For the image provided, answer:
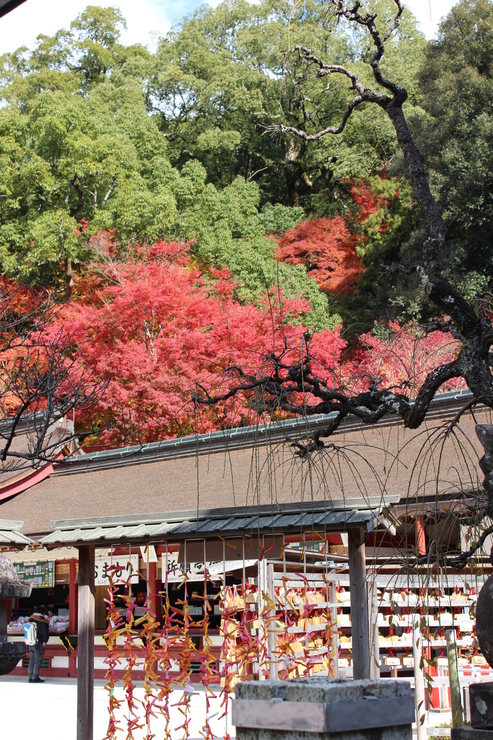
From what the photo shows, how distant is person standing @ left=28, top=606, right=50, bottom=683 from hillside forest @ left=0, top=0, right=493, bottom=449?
349 cm

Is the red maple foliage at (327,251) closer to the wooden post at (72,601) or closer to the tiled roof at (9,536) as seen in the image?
the wooden post at (72,601)

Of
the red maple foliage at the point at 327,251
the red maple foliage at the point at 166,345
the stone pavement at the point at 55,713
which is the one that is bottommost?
the stone pavement at the point at 55,713

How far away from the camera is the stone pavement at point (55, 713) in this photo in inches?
313

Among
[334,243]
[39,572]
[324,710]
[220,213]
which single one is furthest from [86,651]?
[334,243]

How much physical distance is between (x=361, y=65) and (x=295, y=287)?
10349 mm

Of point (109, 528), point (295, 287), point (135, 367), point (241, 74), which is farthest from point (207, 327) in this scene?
point (241, 74)

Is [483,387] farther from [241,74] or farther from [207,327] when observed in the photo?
[241,74]

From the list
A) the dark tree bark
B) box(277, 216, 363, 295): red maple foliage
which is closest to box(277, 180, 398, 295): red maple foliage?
box(277, 216, 363, 295): red maple foliage

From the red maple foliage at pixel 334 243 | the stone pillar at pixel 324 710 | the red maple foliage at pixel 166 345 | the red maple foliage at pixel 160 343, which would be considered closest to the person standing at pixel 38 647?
the red maple foliage at pixel 166 345

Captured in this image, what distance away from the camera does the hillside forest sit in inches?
593

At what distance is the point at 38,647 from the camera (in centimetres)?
1262

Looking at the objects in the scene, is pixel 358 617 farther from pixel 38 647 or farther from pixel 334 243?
pixel 334 243

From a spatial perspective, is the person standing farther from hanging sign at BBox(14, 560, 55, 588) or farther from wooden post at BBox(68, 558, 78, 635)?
wooden post at BBox(68, 558, 78, 635)

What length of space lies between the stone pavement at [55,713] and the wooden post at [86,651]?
0.65m
